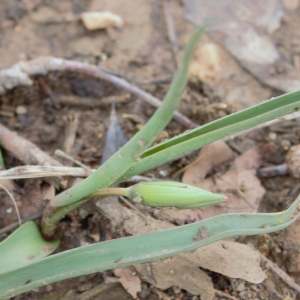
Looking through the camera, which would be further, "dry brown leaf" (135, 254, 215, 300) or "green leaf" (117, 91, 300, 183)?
"dry brown leaf" (135, 254, 215, 300)

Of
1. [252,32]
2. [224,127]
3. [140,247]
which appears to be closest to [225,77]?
[252,32]

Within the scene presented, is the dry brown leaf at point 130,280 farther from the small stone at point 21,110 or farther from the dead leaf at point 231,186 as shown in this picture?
the small stone at point 21,110

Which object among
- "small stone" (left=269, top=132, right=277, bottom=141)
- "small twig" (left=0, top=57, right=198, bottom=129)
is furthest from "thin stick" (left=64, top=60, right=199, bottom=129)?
"small stone" (left=269, top=132, right=277, bottom=141)

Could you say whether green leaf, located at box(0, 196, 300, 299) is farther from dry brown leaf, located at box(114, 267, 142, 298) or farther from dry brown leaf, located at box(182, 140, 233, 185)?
dry brown leaf, located at box(182, 140, 233, 185)

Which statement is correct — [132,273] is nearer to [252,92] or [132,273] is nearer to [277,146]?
[277,146]

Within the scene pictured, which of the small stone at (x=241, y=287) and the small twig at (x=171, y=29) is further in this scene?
the small twig at (x=171, y=29)

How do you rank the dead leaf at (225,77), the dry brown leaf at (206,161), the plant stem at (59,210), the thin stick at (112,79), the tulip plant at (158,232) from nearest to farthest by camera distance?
the tulip plant at (158,232) → the plant stem at (59,210) → the dry brown leaf at (206,161) → the thin stick at (112,79) → the dead leaf at (225,77)

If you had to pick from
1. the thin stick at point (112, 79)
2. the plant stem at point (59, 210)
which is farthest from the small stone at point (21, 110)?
the plant stem at point (59, 210)

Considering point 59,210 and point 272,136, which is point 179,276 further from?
point 272,136
